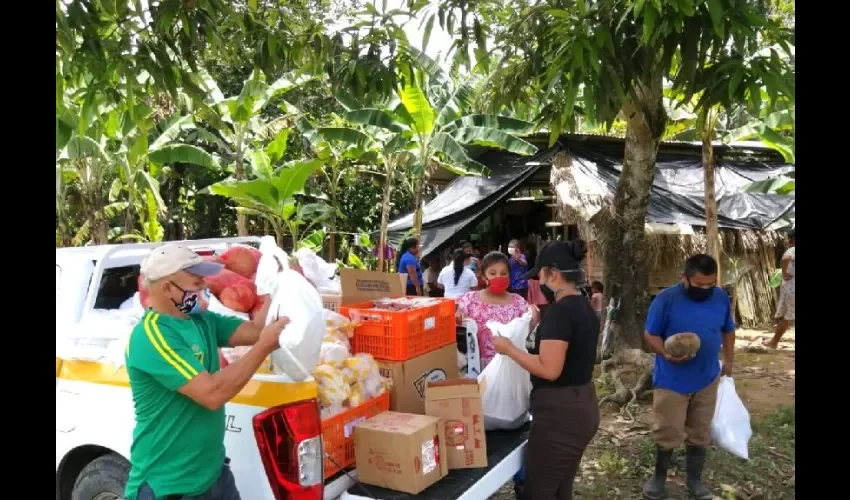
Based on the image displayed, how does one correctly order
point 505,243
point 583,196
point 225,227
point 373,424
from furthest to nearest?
1. point 225,227
2. point 505,243
3. point 583,196
4. point 373,424

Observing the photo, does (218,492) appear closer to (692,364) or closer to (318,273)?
(318,273)

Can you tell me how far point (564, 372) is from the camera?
10.6 feet

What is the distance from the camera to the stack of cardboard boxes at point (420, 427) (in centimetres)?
276

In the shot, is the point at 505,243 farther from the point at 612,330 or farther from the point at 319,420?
the point at 319,420

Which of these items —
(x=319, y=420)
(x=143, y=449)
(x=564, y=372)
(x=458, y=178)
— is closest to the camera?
(x=143, y=449)

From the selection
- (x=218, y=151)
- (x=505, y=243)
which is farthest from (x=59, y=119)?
(x=218, y=151)

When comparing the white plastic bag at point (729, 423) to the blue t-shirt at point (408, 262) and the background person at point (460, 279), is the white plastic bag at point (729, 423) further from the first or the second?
the blue t-shirt at point (408, 262)

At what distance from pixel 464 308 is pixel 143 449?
7.92ft

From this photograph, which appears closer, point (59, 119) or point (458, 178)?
point (59, 119)

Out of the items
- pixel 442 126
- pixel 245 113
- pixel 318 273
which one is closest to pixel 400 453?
pixel 318 273

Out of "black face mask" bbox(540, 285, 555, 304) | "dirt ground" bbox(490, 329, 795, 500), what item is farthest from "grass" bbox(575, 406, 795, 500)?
"black face mask" bbox(540, 285, 555, 304)

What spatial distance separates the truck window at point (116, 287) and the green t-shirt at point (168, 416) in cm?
230

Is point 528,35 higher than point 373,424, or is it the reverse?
point 528,35

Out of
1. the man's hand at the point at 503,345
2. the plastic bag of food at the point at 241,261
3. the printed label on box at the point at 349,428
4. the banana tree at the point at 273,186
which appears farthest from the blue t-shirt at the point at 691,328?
the banana tree at the point at 273,186
